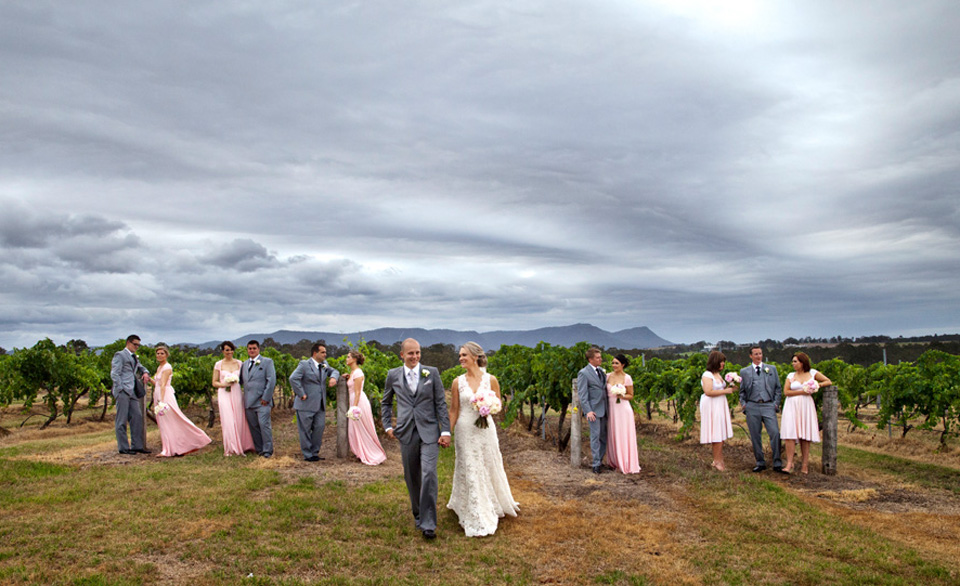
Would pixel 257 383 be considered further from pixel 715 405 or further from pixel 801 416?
pixel 801 416

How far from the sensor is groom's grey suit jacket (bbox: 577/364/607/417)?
9859 mm

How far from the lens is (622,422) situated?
10.0 m

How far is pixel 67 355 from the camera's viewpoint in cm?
1805

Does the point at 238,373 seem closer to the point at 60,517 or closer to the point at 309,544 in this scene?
the point at 60,517

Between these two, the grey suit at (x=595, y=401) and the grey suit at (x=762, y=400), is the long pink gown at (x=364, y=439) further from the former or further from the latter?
the grey suit at (x=762, y=400)

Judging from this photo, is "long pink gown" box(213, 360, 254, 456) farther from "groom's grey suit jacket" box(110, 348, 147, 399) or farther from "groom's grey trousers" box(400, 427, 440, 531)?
"groom's grey trousers" box(400, 427, 440, 531)

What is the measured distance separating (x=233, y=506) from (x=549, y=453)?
663 centimetres

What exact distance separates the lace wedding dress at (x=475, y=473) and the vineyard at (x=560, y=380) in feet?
19.7

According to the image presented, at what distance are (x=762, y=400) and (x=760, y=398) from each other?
51 millimetres

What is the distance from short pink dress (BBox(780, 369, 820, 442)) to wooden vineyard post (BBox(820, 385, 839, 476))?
37cm

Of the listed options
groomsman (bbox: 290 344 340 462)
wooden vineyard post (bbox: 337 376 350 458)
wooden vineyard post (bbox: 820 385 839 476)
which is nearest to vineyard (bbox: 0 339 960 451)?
wooden vineyard post (bbox: 820 385 839 476)

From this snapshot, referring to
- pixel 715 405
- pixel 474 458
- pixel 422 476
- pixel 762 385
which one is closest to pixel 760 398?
pixel 762 385

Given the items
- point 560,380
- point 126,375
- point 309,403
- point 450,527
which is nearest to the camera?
point 450,527

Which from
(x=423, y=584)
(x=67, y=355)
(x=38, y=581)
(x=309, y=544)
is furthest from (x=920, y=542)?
(x=67, y=355)
